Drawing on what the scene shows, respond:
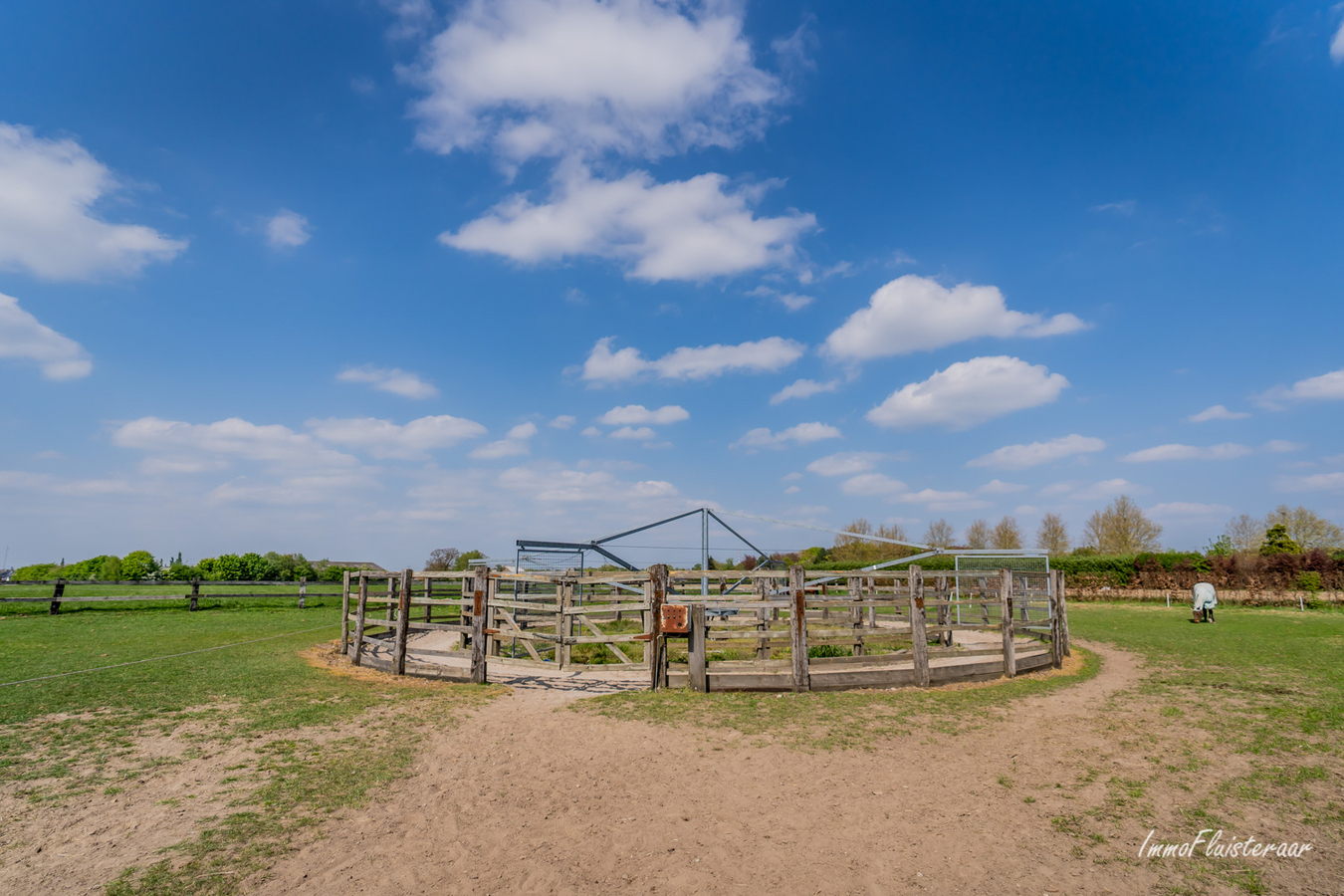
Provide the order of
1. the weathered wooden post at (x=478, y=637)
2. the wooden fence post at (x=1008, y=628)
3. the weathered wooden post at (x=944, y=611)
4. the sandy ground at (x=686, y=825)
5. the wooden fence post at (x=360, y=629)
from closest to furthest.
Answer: the sandy ground at (x=686, y=825) < the weathered wooden post at (x=478, y=637) < the wooden fence post at (x=1008, y=628) < the weathered wooden post at (x=944, y=611) < the wooden fence post at (x=360, y=629)

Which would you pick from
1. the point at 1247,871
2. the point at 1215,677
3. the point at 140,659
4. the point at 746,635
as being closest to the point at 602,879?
the point at 1247,871

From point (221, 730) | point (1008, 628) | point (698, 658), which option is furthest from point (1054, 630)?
point (221, 730)

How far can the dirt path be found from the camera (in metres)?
4.39

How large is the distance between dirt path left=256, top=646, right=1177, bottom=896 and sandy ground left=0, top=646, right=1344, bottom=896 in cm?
2

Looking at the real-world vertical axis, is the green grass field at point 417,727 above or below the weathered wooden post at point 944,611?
below

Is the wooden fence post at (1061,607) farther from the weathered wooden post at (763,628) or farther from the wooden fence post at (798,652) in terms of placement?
the wooden fence post at (798,652)

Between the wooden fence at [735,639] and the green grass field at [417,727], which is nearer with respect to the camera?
the green grass field at [417,727]

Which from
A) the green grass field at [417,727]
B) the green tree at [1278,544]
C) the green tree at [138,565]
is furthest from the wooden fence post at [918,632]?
the green tree at [138,565]

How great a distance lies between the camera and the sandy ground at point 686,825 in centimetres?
436

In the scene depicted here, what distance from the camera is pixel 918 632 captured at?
10.7m

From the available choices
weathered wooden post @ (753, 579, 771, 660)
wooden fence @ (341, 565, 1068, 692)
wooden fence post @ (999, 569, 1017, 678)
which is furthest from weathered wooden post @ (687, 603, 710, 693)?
wooden fence post @ (999, 569, 1017, 678)

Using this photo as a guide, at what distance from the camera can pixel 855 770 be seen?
6.55 m

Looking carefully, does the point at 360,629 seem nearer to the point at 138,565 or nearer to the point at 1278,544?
the point at 138,565

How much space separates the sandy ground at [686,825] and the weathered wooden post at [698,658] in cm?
230
